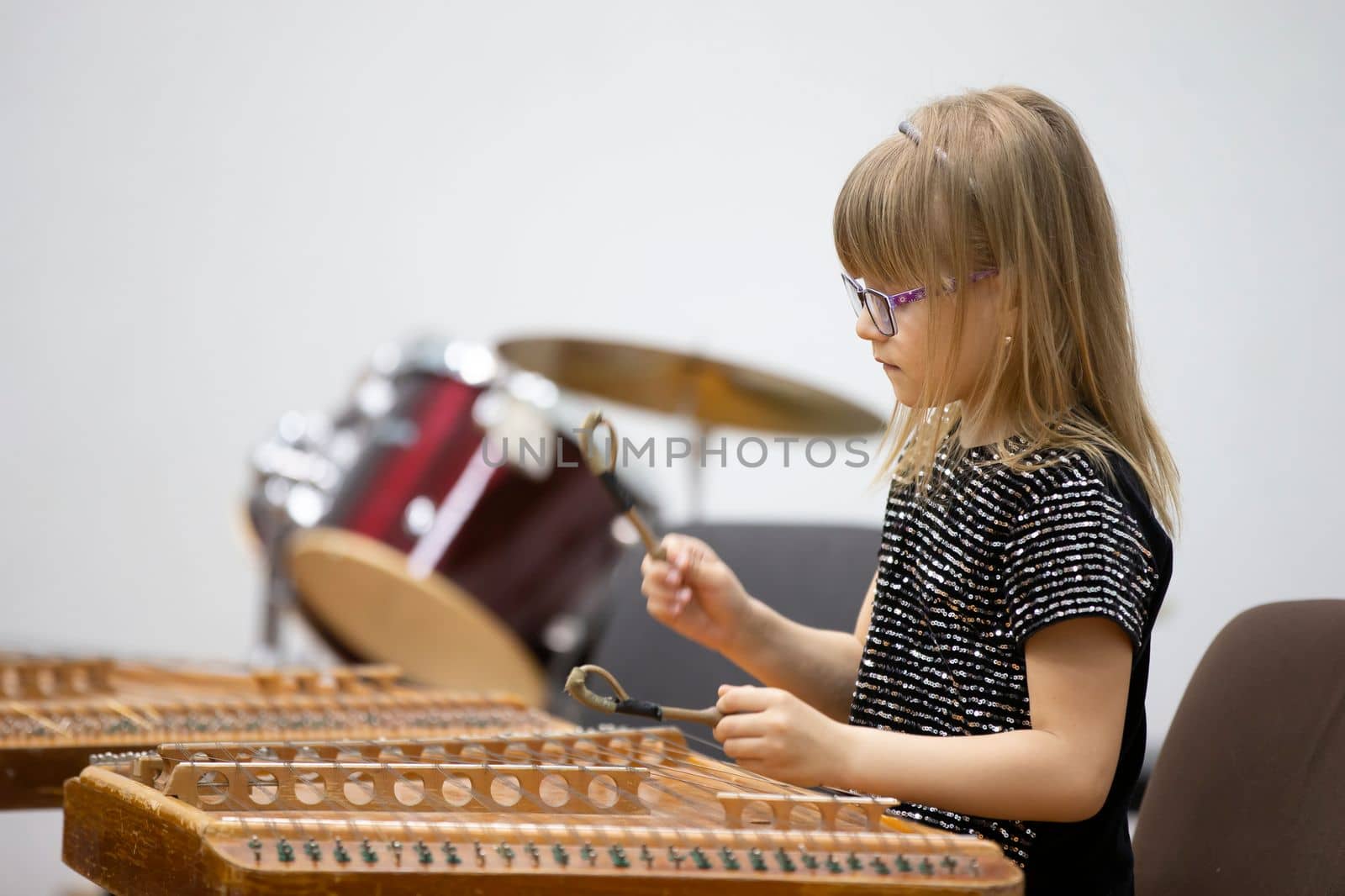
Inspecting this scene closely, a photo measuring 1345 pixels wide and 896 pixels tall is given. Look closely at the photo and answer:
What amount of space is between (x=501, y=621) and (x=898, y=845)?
1.52 metres

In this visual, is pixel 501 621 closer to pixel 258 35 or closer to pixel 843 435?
pixel 843 435

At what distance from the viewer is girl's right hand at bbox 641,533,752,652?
111cm

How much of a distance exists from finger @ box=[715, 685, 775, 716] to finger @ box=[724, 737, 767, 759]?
0.02 m

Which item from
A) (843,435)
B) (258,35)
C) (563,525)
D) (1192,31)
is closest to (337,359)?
(258,35)

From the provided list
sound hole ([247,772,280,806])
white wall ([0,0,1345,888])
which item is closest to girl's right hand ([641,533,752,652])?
sound hole ([247,772,280,806])

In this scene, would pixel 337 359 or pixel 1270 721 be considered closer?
pixel 1270 721

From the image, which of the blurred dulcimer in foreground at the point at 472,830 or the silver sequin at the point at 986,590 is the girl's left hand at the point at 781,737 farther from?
the silver sequin at the point at 986,590

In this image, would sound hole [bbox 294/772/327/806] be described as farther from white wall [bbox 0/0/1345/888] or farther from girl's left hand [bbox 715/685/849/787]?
white wall [bbox 0/0/1345/888]

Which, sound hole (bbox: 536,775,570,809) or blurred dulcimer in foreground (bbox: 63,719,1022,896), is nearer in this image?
blurred dulcimer in foreground (bbox: 63,719,1022,896)

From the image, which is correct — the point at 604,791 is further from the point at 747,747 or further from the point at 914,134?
the point at 914,134

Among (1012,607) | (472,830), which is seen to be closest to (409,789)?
(472,830)

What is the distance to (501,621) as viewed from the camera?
2.20m

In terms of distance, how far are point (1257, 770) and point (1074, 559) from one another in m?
0.27

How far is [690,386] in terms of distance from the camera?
2.14m
